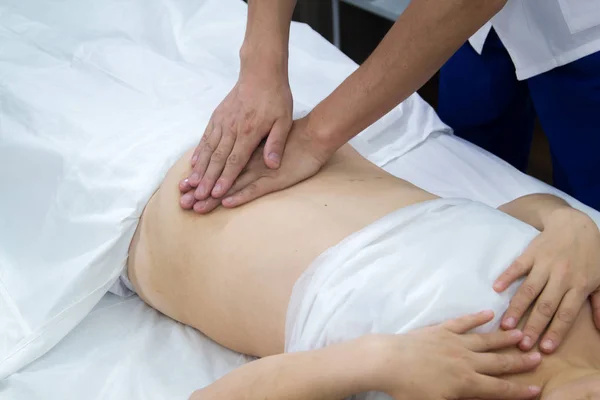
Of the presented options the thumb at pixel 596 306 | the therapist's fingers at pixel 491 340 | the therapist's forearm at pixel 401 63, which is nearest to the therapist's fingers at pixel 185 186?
the therapist's forearm at pixel 401 63

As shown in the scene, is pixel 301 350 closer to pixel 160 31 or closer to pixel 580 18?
pixel 580 18

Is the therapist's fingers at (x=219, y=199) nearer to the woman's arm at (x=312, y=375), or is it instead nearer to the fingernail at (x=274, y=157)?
the fingernail at (x=274, y=157)

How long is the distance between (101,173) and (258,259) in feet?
1.20

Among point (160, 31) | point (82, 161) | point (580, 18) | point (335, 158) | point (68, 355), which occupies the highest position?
point (580, 18)

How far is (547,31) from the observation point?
1162 millimetres

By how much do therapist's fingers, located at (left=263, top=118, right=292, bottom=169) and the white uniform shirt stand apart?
0.49 metres

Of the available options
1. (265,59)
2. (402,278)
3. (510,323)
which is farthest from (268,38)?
(510,323)

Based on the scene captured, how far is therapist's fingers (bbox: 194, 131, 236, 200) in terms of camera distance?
99 cm

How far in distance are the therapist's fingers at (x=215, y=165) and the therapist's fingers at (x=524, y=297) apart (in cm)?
49

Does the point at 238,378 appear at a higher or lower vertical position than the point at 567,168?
lower

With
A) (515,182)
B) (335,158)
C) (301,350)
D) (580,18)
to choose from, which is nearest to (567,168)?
(515,182)

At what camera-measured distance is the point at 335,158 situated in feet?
3.64

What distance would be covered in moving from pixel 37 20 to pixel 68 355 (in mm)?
853

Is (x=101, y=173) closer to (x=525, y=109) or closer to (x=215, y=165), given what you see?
(x=215, y=165)
